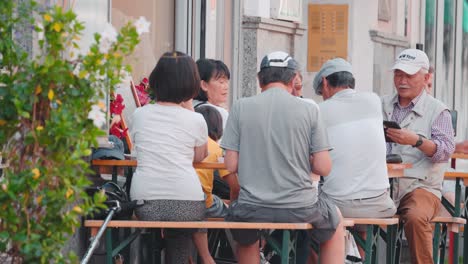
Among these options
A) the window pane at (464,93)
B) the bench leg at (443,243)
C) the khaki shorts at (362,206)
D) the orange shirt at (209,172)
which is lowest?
the bench leg at (443,243)

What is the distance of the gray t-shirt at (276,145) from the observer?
7.40 meters

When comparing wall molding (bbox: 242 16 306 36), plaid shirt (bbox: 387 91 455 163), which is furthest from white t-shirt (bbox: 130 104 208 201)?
wall molding (bbox: 242 16 306 36)

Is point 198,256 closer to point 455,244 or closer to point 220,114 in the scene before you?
point 220,114

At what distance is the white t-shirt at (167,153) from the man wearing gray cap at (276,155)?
0.78 feet

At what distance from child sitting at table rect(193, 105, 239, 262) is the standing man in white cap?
4.24ft

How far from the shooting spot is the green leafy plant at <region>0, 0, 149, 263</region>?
5.31 meters

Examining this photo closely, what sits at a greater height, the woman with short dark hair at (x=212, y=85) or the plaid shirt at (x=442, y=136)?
the woman with short dark hair at (x=212, y=85)

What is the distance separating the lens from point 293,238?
25.0 ft

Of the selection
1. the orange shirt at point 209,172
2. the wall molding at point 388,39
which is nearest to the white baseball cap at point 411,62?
the orange shirt at point 209,172

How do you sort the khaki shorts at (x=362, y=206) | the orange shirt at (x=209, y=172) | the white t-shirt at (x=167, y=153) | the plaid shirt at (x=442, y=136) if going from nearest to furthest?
the white t-shirt at (x=167, y=153)
the orange shirt at (x=209, y=172)
the khaki shorts at (x=362, y=206)
the plaid shirt at (x=442, y=136)

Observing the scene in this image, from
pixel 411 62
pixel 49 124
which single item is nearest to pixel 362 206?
pixel 411 62

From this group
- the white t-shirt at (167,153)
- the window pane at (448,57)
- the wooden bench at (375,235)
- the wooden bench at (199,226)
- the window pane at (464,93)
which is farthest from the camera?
the window pane at (464,93)

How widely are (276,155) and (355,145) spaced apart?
1.10 m

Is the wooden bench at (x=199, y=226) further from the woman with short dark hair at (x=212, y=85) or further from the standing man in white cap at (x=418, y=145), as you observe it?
the standing man in white cap at (x=418, y=145)
